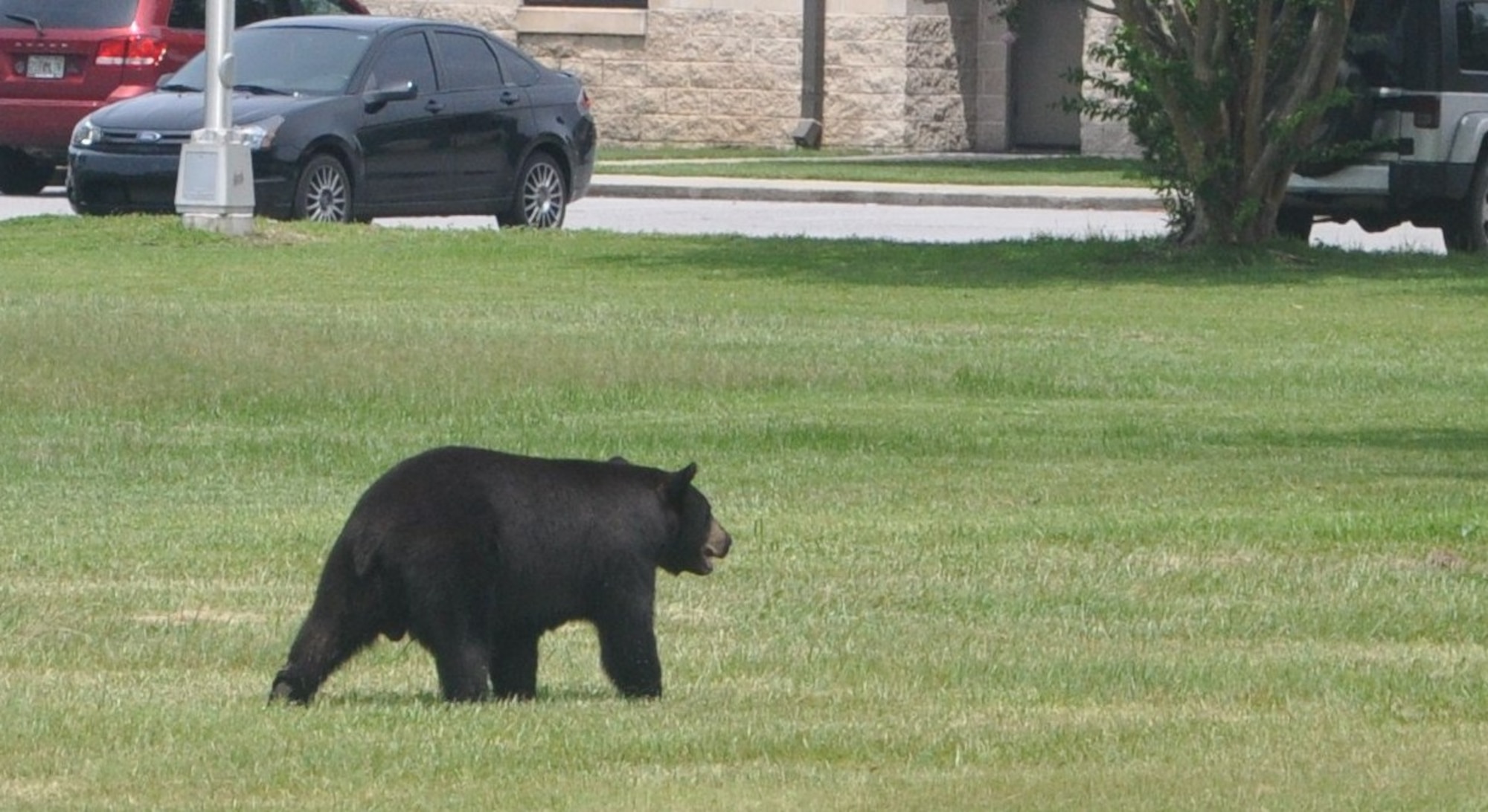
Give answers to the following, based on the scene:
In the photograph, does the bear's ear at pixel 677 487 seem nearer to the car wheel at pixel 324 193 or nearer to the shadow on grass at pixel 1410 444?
the shadow on grass at pixel 1410 444

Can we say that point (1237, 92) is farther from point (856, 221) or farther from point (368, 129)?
point (856, 221)

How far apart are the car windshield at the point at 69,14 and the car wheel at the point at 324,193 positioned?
4.74 meters

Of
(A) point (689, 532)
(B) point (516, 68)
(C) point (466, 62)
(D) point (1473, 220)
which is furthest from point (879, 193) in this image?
(A) point (689, 532)

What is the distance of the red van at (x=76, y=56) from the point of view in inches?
1016

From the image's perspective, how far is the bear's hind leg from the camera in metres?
7.41

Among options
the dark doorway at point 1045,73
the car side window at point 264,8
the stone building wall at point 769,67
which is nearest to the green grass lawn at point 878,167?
the stone building wall at point 769,67

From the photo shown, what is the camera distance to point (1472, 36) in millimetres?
21844

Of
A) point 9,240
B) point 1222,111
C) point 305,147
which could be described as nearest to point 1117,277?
point 1222,111

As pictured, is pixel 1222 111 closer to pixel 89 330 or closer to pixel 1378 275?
pixel 1378 275

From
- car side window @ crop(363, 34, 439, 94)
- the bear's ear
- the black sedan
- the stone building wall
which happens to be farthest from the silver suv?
the bear's ear

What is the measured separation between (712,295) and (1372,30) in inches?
242

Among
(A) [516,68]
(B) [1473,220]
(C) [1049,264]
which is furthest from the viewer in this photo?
(A) [516,68]

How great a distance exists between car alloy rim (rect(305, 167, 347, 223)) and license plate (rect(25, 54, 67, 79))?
4.85 m

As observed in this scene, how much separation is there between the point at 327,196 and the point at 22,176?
6.51 metres
